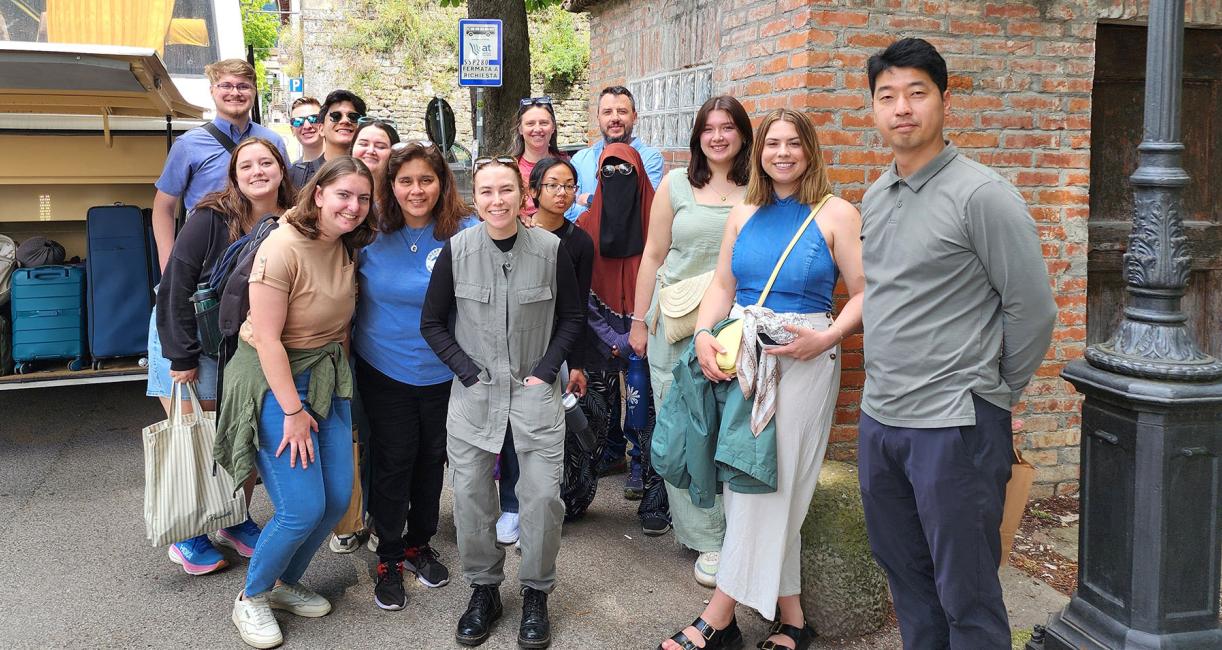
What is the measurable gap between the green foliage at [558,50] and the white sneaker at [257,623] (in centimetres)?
2290

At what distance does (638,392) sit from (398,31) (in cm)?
2354

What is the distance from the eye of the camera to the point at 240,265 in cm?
364

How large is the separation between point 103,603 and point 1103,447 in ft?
13.1

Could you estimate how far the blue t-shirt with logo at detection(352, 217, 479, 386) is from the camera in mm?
3902

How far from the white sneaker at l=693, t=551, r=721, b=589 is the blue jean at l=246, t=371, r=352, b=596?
5.14ft

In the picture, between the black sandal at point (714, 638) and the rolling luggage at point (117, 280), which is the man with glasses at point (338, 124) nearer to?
the rolling luggage at point (117, 280)

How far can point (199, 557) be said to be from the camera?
4.37 meters

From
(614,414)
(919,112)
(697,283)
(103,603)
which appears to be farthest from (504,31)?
(919,112)

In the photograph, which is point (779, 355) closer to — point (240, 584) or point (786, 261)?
point (786, 261)

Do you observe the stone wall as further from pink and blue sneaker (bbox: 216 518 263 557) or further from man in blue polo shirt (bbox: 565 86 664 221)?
pink and blue sneaker (bbox: 216 518 263 557)

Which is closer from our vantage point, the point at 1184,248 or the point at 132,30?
the point at 1184,248

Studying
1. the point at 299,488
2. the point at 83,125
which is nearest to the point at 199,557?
the point at 299,488

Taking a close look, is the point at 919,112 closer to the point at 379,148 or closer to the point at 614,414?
the point at 379,148

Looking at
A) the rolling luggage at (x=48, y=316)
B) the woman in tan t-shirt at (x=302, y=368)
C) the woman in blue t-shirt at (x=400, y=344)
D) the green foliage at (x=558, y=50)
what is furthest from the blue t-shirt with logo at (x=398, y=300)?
the green foliage at (x=558, y=50)
